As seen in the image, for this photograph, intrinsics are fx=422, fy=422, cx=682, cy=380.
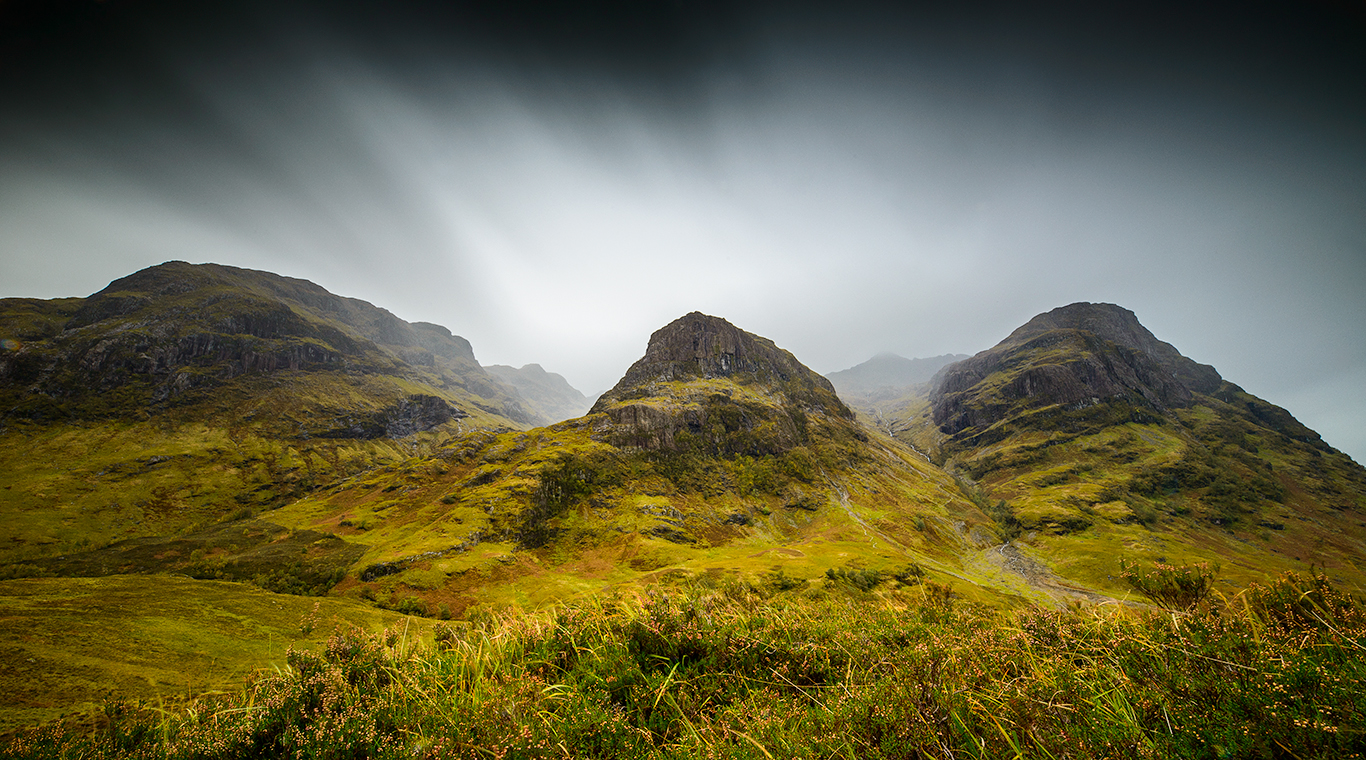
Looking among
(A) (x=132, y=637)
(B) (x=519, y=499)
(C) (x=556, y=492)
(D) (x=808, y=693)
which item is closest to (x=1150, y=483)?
(C) (x=556, y=492)

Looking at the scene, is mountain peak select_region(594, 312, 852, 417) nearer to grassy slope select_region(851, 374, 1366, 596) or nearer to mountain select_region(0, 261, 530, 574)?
A: grassy slope select_region(851, 374, 1366, 596)

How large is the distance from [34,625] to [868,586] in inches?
2703

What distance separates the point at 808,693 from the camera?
15.1ft

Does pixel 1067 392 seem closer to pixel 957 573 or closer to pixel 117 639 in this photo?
pixel 957 573

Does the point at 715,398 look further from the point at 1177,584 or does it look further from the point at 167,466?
the point at 167,466

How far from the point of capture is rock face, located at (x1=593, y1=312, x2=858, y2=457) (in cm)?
12875

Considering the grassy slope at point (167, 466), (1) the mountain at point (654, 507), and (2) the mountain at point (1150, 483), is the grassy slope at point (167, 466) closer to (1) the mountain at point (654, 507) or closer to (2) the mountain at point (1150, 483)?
(1) the mountain at point (654, 507)

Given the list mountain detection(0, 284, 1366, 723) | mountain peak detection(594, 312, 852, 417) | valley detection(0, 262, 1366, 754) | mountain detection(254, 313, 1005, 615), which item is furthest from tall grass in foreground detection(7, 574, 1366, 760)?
mountain peak detection(594, 312, 852, 417)

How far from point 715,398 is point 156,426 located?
602ft

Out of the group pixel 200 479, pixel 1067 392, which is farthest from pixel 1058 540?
pixel 200 479

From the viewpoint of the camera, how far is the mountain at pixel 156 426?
9575 cm

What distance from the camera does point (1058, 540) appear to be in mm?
111750

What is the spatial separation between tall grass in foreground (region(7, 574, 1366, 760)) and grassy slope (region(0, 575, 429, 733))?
156 inches

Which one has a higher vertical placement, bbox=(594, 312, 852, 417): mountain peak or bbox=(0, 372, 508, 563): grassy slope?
bbox=(594, 312, 852, 417): mountain peak
